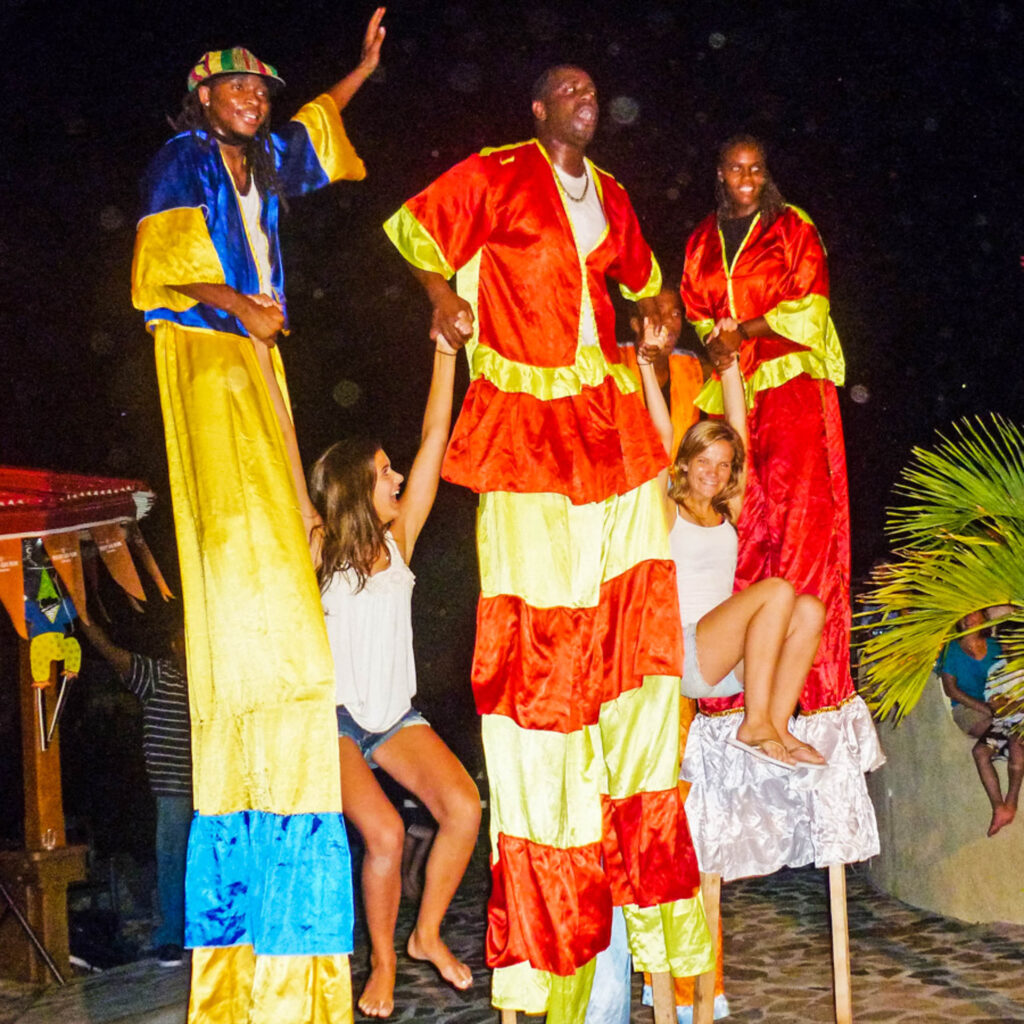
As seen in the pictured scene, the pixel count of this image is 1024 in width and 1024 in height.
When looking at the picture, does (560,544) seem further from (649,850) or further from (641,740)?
(649,850)

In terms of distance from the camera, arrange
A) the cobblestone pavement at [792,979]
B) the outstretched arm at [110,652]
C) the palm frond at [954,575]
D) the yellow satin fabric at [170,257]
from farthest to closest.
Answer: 1. the outstretched arm at [110,652]
2. the cobblestone pavement at [792,979]
3. the palm frond at [954,575]
4. the yellow satin fabric at [170,257]

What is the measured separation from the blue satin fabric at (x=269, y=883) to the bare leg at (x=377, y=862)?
42 centimetres

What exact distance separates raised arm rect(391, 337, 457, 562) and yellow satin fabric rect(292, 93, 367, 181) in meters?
0.50

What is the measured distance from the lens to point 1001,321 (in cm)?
677

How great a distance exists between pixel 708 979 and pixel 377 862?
91 cm

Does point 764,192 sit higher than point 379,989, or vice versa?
point 764,192

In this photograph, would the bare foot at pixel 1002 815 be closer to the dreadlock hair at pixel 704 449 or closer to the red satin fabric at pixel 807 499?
the red satin fabric at pixel 807 499

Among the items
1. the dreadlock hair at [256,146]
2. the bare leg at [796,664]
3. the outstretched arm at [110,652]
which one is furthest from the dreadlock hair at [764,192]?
the outstretched arm at [110,652]

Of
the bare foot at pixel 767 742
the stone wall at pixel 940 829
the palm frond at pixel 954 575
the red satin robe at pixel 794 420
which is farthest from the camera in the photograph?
the stone wall at pixel 940 829

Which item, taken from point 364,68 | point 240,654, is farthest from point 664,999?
point 364,68

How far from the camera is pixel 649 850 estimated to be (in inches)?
110

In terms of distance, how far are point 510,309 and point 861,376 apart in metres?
4.57

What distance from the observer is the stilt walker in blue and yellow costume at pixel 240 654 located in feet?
8.37

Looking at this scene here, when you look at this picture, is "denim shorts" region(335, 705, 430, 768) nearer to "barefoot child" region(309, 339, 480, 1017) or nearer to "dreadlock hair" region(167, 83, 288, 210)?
"barefoot child" region(309, 339, 480, 1017)
